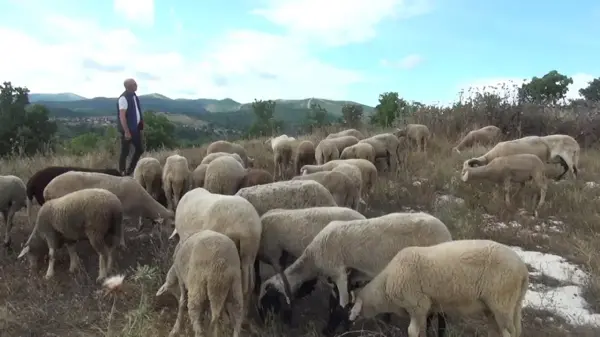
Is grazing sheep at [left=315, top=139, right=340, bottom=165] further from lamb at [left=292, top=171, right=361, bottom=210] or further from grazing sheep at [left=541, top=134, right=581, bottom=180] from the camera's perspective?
grazing sheep at [left=541, top=134, right=581, bottom=180]

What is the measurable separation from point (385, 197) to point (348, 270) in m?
5.05

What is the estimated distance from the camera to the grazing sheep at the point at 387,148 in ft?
41.4

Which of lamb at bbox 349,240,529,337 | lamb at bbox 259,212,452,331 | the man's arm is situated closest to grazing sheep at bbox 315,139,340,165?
the man's arm

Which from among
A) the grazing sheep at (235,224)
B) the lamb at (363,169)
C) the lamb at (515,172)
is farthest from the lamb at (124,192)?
the lamb at (515,172)

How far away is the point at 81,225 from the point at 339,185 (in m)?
3.90

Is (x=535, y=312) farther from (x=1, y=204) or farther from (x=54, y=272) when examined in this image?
(x=1, y=204)

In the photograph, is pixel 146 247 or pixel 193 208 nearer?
pixel 193 208

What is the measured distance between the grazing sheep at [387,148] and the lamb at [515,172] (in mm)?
3129

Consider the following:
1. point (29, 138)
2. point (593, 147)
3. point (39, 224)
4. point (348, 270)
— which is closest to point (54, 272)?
point (39, 224)

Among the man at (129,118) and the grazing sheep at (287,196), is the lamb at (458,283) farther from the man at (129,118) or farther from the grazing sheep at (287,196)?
the man at (129,118)

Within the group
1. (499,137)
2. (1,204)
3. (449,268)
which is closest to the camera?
(449,268)

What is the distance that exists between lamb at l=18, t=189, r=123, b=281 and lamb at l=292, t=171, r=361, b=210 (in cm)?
320

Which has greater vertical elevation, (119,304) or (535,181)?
(535,181)

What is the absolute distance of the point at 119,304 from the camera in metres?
5.91
